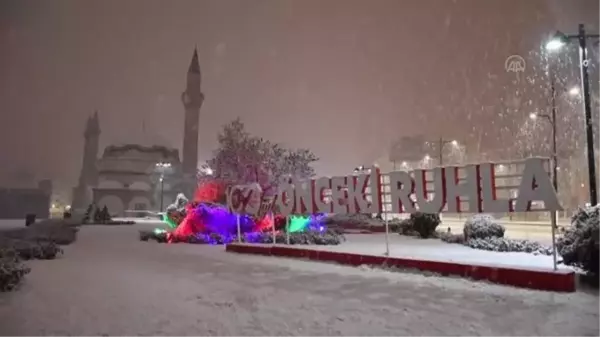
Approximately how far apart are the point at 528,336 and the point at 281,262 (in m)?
8.13

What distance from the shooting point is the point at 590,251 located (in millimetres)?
9055

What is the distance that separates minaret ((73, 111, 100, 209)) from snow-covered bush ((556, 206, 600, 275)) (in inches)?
3902

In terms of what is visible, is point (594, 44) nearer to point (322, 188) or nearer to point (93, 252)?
point (322, 188)

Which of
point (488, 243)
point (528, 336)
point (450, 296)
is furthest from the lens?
point (488, 243)

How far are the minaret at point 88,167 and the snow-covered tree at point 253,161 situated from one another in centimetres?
6401

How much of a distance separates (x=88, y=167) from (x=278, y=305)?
358 ft

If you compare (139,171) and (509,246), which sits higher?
(139,171)

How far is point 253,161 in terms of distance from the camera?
134 feet

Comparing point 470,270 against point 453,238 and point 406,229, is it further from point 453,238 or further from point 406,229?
point 406,229

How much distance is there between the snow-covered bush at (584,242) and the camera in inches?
356

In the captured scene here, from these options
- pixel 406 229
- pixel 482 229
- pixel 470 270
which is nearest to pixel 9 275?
pixel 470 270

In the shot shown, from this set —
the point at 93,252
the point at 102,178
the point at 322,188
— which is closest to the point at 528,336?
the point at 322,188

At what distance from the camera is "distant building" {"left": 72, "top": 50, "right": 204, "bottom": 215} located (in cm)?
8094

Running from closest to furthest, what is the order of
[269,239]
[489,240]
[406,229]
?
[489,240] < [269,239] < [406,229]
